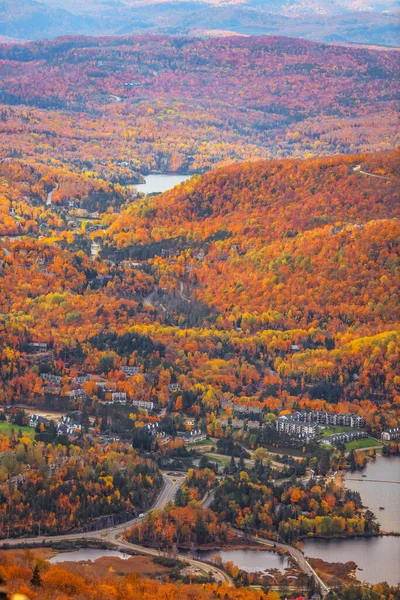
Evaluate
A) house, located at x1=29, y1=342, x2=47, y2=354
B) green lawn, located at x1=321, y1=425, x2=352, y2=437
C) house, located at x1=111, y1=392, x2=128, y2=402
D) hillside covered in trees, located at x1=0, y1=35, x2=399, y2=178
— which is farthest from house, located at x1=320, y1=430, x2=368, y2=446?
hillside covered in trees, located at x1=0, y1=35, x2=399, y2=178

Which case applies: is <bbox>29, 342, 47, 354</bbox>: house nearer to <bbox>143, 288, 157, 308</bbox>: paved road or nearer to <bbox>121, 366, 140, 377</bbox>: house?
<bbox>121, 366, 140, 377</bbox>: house

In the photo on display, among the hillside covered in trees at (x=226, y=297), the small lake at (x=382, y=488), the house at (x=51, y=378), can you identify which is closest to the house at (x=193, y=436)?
the hillside covered in trees at (x=226, y=297)

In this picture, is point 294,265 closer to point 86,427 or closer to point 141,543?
point 86,427

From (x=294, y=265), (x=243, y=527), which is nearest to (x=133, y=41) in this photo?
(x=294, y=265)

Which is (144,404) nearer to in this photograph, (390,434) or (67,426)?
(67,426)

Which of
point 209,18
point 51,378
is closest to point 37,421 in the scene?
point 51,378

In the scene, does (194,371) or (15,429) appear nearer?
(15,429)

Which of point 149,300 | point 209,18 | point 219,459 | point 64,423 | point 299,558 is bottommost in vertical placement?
point 209,18
